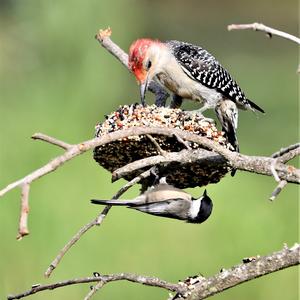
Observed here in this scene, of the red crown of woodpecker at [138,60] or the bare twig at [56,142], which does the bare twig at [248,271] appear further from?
the red crown of woodpecker at [138,60]

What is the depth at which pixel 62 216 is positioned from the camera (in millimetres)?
5109

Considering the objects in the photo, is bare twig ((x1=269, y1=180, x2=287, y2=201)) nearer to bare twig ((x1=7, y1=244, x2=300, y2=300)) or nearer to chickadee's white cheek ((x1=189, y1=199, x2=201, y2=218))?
bare twig ((x1=7, y1=244, x2=300, y2=300))

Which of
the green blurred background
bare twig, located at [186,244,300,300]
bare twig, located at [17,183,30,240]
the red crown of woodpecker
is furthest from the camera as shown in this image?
the green blurred background

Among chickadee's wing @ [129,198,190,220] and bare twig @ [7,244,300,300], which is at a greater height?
chickadee's wing @ [129,198,190,220]

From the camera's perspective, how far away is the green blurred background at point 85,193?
194 inches

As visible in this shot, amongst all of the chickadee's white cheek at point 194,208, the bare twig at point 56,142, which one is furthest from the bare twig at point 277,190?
the chickadee's white cheek at point 194,208

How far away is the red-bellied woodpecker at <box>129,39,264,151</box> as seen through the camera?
388 centimetres

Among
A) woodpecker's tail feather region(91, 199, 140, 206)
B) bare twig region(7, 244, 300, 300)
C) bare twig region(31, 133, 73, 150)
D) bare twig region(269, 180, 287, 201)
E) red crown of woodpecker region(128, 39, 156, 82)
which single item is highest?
red crown of woodpecker region(128, 39, 156, 82)

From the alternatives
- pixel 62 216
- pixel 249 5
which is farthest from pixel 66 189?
pixel 249 5

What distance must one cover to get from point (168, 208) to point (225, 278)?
0.67 m

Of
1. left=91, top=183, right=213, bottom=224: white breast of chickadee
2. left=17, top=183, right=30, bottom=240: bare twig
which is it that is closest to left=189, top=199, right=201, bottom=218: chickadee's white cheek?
left=91, top=183, right=213, bottom=224: white breast of chickadee

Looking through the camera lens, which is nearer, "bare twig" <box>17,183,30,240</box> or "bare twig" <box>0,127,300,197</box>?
"bare twig" <box>17,183,30,240</box>

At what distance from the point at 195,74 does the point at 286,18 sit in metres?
10.9

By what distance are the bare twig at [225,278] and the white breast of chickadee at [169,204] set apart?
0.45 m
